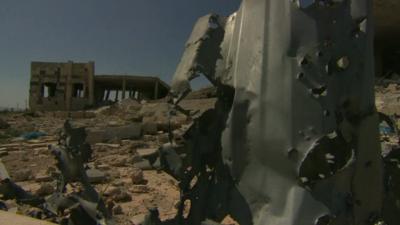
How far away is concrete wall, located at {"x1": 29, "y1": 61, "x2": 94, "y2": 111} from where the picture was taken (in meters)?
23.1

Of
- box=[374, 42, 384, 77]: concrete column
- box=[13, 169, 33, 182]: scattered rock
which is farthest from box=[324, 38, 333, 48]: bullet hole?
box=[374, 42, 384, 77]: concrete column

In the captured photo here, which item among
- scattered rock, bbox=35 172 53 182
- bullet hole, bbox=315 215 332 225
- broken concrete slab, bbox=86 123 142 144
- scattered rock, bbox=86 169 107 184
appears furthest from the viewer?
broken concrete slab, bbox=86 123 142 144

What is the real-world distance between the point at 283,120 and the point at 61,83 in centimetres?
2342

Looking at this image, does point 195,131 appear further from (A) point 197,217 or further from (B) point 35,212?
(B) point 35,212

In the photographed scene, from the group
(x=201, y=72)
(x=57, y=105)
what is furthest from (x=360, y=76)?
(x=57, y=105)

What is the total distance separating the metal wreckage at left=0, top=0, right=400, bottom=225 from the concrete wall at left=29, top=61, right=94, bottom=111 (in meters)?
22.3

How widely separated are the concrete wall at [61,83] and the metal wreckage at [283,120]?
73.2ft

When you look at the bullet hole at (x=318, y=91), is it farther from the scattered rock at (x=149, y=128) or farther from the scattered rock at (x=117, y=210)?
the scattered rock at (x=149, y=128)

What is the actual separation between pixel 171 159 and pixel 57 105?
23137 millimetres

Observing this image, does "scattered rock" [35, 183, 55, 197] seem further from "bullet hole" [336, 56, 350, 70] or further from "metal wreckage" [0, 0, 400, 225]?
"bullet hole" [336, 56, 350, 70]

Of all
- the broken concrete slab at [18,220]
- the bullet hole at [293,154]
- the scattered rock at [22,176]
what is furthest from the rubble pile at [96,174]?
the bullet hole at [293,154]

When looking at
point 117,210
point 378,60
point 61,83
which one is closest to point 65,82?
point 61,83

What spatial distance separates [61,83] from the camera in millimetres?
23156

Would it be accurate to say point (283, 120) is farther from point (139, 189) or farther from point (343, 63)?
point (139, 189)
